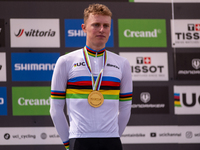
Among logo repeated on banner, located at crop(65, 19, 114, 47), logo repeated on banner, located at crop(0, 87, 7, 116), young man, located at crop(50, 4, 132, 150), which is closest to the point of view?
young man, located at crop(50, 4, 132, 150)

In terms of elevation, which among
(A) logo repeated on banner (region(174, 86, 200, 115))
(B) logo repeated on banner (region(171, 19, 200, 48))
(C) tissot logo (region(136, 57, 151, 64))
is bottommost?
(A) logo repeated on banner (region(174, 86, 200, 115))

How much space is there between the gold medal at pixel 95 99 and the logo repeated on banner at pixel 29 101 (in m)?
2.15

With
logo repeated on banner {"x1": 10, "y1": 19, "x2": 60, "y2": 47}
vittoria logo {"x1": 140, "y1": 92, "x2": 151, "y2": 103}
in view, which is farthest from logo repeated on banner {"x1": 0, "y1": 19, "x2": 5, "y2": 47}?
vittoria logo {"x1": 140, "y1": 92, "x2": 151, "y2": 103}

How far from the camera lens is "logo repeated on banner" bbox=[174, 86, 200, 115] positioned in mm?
4051

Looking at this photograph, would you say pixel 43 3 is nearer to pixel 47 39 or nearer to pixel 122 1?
pixel 47 39

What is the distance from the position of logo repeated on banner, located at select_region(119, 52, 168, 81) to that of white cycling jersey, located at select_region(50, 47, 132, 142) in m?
2.01

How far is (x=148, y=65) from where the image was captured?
13.3 feet

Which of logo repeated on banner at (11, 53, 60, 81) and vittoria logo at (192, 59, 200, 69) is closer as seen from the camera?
logo repeated on banner at (11, 53, 60, 81)

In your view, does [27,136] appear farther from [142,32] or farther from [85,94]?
[85,94]

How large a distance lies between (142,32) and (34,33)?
142 centimetres

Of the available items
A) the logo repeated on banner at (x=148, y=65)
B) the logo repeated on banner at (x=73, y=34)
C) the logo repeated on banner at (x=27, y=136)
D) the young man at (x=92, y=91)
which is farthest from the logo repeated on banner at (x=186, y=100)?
the young man at (x=92, y=91)

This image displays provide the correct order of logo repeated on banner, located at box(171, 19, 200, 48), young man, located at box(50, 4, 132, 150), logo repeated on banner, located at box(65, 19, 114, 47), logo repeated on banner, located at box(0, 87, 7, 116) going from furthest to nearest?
logo repeated on banner, located at box(171, 19, 200, 48), logo repeated on banner, located at box(65, 19, 114, 47), logo repeated on banner, located at box(0, 87, 7, 116), young man, located at box(50, 4, 132, 150)

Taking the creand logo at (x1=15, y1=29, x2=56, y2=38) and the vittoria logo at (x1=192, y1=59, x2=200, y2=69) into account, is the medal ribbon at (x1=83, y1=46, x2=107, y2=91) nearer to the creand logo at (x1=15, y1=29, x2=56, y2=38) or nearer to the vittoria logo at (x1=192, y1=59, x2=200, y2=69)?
the creand logo at (x1=15, y1=29, x2=56, y2=38)

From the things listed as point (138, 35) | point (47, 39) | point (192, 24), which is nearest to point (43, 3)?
point (47, 39)
